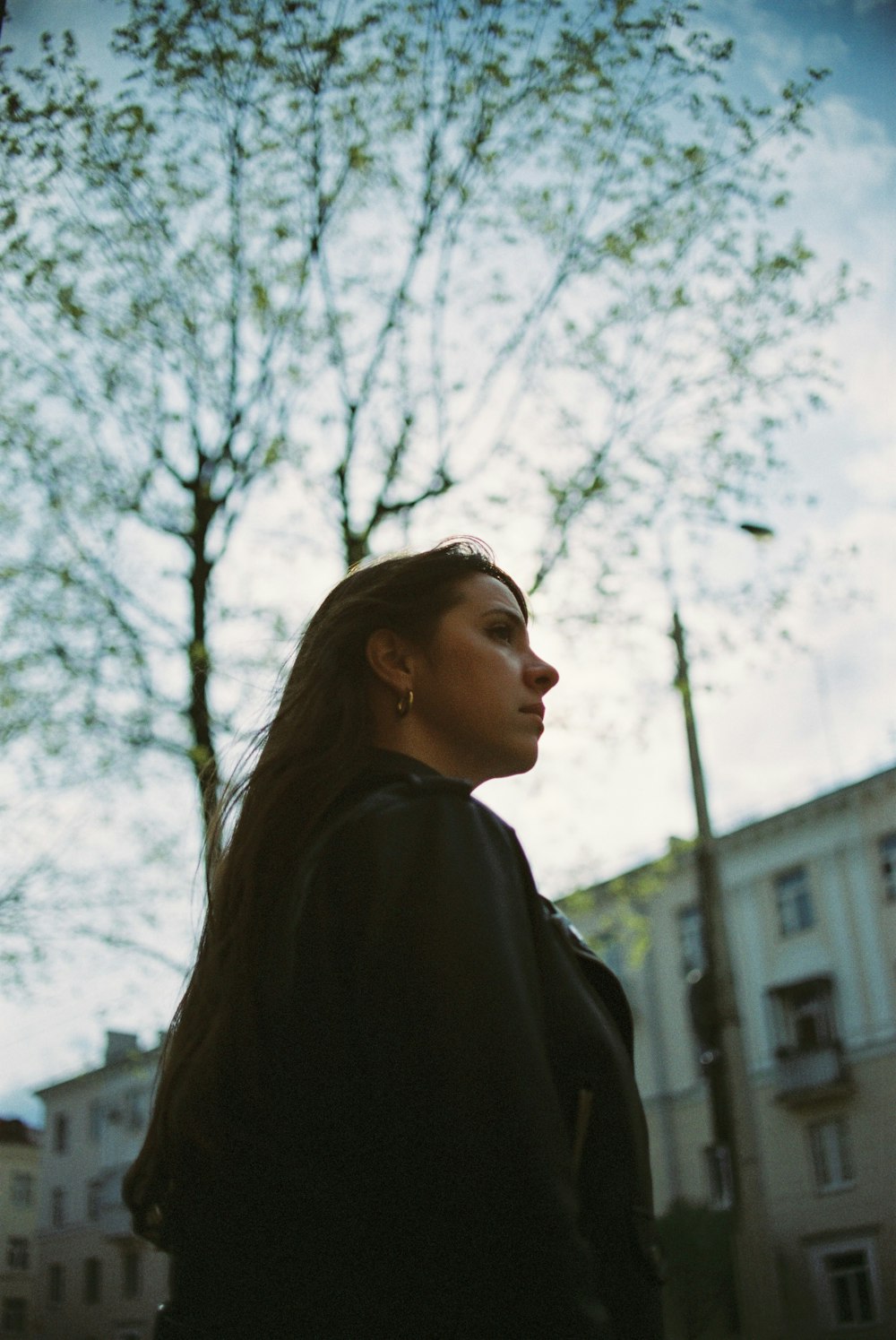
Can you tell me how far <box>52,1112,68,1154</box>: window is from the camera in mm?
40844

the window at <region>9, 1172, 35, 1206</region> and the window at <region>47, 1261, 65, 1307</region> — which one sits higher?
the window at <region>9, 1172, 35, 1206</region>

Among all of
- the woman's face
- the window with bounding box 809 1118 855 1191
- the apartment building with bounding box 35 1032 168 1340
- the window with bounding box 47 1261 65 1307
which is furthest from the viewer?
the window with bounding box 47 1261 65 1307

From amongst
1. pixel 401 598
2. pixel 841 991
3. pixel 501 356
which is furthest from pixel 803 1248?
pixel 401 598

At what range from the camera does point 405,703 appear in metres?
1.96

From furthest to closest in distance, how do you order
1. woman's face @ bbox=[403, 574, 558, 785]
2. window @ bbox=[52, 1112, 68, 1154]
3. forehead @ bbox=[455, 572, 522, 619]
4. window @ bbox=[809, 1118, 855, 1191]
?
window @ bbox=[52, 1112, 68, 1154] → window @ bbox=[809, 1118, 855, 1191] → forehead @ bbox=[455, 572, 522, 619] → woman's face @ bbox=[403, 574, 558, 785]

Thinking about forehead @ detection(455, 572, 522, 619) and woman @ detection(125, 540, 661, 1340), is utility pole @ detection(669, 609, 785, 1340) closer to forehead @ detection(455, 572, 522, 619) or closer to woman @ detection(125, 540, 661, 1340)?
forehead @ detection(455, 572, 522, 619)

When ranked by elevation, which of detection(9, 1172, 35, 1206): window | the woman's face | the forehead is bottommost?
the woman's face

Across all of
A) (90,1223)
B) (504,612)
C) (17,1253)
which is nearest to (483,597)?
(504,612)

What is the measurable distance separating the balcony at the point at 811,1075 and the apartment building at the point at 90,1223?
61.8ft

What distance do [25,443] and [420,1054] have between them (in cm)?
959

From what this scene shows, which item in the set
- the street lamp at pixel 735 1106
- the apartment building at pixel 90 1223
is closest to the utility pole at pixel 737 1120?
the street lamp at pixel 735 1106

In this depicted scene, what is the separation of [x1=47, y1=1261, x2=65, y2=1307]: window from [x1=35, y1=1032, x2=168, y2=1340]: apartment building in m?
0.03

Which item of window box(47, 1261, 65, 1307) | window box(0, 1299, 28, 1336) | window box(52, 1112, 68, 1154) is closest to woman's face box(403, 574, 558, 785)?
window box(52, 1112, 68, 1154)

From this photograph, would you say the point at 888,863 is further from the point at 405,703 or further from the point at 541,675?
the point at 405,703
